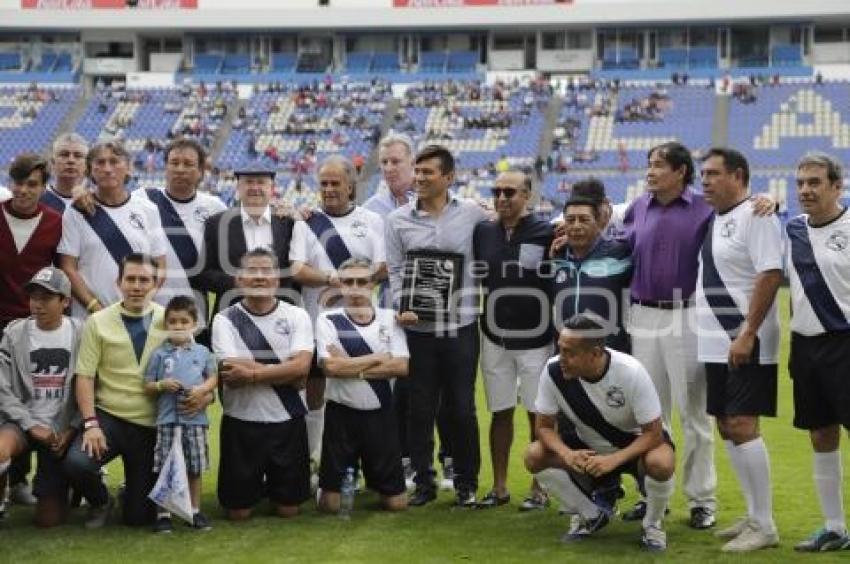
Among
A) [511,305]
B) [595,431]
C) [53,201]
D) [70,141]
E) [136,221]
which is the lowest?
[595,431]

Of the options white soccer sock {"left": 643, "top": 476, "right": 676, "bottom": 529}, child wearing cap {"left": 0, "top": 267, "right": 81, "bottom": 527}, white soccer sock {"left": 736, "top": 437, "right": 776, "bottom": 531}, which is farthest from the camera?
child wearing cap {"left": 0, "top": 267, "right": 81, "bottom": 527}

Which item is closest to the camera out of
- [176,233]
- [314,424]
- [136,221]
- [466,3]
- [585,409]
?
[585,409]

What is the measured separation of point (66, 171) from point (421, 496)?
3.22 meters

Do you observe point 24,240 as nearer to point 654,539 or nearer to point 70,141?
point 70,141

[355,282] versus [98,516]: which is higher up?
[355,282]

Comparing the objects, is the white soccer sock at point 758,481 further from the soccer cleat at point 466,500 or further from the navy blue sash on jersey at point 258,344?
the navy blue sash on jersey at point 258,344

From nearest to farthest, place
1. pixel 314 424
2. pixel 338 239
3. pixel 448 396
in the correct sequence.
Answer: pixel 448 396 → pixel 338 239 → pixel 314 424

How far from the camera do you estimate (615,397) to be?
20.9ft

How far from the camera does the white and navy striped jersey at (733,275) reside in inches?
251

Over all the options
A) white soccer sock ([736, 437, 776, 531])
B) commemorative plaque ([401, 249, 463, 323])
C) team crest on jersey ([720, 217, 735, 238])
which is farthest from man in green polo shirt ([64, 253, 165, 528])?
white soccer sock ([736, 437, 776, 531])

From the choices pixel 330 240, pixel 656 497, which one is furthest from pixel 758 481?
pixel 330 240

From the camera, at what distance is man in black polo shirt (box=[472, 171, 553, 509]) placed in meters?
7.39

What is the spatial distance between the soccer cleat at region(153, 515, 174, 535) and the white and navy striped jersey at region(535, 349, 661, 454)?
234 centimetres

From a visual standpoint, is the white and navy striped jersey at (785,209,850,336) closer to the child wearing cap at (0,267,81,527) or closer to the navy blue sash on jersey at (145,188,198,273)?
the navy blue sash on jersey at (145,188,198,273)
